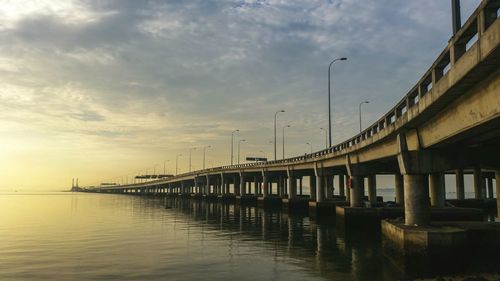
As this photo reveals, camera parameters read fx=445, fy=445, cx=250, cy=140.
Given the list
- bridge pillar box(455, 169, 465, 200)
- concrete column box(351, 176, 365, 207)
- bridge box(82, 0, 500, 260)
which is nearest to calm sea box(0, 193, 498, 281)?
bridge box(82, 0, 500, 260)

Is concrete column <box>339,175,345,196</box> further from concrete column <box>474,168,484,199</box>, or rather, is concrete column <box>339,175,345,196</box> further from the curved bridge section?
the curved bridge section

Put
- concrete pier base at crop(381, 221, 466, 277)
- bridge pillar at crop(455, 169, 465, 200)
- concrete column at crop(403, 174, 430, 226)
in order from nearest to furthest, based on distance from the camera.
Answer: concrete pier base at crop(381, 221, 466, 277), concrete column at crop(403, 174, 430, 226), bridge pillar at crop(455, 169, 465, 200)

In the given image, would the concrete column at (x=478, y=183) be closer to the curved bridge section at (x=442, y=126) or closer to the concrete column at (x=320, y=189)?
the curved bridge section at (x=442, y=126)

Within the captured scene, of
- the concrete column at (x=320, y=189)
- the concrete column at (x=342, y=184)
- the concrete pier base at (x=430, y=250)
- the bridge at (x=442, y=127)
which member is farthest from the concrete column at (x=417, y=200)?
the concrete column at (x=342, y=184)

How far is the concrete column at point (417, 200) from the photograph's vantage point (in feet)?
89.7

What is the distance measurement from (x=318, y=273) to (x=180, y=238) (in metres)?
19.3

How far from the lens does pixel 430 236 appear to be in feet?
75.8

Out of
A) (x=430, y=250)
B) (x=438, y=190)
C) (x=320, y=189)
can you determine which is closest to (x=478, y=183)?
(x=320, y=189)

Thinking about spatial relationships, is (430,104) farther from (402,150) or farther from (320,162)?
(320,162)

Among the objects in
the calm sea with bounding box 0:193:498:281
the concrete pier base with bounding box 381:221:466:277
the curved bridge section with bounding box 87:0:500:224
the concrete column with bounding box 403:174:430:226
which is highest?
the curved bridge section with bounding box 87:0:500:224

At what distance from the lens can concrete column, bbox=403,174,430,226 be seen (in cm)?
2734

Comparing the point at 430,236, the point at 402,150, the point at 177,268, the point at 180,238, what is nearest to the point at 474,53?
the point at 430,236

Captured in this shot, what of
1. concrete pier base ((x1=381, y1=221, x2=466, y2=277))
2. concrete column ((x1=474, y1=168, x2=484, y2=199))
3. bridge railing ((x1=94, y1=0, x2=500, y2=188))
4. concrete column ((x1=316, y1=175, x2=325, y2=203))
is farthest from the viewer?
concrete column ((x1=474, y1=168, x2=484, y2=199))

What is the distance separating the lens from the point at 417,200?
1088 inches
